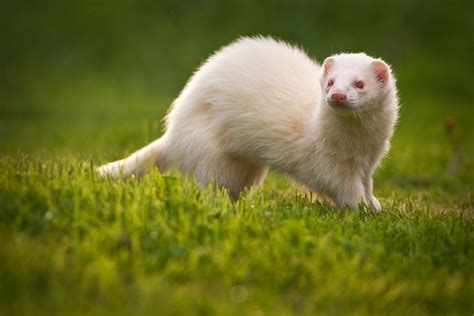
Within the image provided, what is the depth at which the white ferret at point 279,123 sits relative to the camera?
533 centimetres

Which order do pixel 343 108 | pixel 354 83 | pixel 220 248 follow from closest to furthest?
pixel 220 248 → pixel 343 108 → pixel 354 83

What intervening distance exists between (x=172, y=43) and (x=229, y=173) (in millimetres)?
14840

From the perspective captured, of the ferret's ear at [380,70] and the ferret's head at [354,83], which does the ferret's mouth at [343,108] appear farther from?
the ferret's ear at [380,70]

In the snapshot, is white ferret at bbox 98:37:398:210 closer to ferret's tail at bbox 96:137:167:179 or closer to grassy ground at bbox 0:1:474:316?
ferret's tail at bbox 96:137:167:179

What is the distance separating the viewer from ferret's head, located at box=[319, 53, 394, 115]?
16.5ft

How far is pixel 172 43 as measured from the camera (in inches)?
793

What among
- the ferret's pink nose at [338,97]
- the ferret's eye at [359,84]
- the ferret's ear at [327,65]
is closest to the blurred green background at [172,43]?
the ferret's ear at [327,65]

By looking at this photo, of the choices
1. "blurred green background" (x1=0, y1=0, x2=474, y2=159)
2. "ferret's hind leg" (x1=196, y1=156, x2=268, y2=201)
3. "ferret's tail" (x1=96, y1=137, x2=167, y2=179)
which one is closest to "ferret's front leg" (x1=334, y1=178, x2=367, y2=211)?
"ferret's hind leg" (x1=196, y1=156, x2=268, y2=201)

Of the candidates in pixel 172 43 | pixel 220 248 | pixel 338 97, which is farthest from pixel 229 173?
pixel 172 43

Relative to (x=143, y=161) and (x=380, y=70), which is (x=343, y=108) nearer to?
(x=380, y=70)

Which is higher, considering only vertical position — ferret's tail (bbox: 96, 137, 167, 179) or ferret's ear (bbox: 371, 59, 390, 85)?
ferret's ear (bbox: 371, 59, 390, 85)

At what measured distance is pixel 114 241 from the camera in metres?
3.50

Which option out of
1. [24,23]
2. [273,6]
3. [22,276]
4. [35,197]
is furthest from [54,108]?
[22,276]

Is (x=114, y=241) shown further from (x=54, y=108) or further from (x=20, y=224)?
(x=54, y=108)
